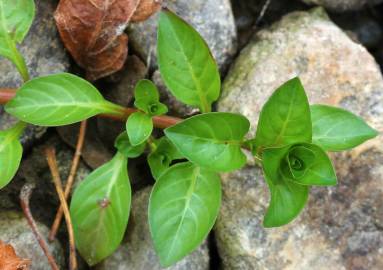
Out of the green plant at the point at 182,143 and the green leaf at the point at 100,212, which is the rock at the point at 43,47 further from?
Result: the green leaf at the point at 100,212

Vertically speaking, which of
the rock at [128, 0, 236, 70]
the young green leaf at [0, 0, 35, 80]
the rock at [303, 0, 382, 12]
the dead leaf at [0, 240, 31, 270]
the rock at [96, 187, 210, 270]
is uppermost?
the young green leaf at [0, 0, 35, 80]

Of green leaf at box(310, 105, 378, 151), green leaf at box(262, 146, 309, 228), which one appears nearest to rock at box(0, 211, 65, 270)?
green leaf at box(262, 146, 309, 228)

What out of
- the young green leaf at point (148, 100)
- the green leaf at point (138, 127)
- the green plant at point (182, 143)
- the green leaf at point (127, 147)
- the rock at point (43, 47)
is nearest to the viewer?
the green plant at point (182, 143)

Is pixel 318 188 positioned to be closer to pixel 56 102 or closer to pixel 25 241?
pixel 56 102

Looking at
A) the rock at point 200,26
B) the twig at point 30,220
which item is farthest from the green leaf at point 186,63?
the twig at point 30,220

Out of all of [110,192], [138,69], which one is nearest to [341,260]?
[110,192]

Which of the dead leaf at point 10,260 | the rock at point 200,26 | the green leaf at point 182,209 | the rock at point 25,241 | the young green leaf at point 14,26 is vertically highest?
the young green leaf at point 14,26

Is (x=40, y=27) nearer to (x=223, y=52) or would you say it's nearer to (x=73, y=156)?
(x=73, y=156)

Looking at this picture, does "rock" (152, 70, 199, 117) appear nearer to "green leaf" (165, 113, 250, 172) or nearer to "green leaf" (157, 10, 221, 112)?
"green leaf" (157, 10, 221, 112)
